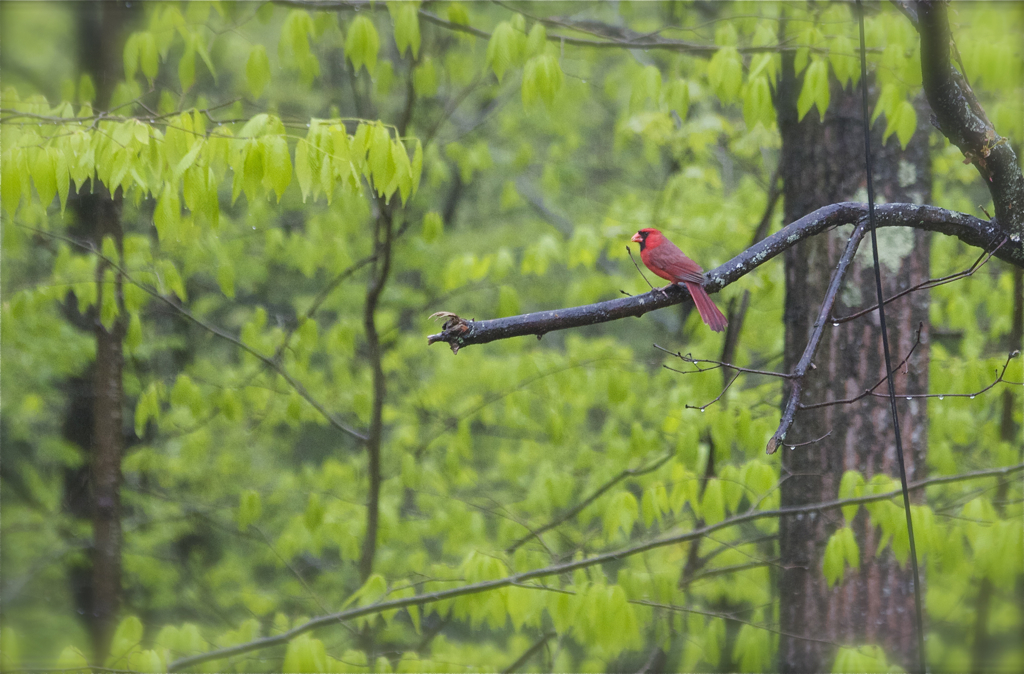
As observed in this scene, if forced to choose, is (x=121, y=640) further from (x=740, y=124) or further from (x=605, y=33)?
(x=740, y=124)

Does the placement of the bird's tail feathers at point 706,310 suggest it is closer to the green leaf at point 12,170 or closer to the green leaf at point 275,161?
the green leaf at point 275,161

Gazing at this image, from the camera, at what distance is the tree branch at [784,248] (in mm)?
1800

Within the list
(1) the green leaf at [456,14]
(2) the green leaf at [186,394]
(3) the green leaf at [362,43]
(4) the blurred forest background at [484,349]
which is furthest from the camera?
(2) the green leaf at [186,394]

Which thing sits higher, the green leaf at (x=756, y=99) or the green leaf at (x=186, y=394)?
the green leaf at (x=756, y=99)

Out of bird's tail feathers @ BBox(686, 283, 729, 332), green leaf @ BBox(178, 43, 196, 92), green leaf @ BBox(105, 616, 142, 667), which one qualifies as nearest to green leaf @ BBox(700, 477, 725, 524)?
bird's tail feathers @ BBox(686, 283, 729, 332)

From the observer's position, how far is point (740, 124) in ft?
17.0

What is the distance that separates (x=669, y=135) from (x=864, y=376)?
2200 millimetres

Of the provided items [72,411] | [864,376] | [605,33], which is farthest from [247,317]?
[864,376]

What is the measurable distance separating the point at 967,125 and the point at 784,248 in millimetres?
542

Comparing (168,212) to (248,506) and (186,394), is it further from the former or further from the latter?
(248,506)

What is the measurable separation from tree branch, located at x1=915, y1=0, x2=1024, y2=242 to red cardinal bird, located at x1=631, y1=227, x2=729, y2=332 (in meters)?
0.74

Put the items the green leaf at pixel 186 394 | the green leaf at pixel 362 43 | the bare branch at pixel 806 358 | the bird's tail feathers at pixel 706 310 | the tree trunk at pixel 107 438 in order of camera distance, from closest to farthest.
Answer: the bare branch at pixel 806 358, the bird's tail feathers at pixel 706 310, the green leaf at pixel 362 43, the green leaf at pixel 186 394, the tree trunk at pixel 107 438

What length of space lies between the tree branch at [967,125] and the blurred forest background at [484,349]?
0.02m

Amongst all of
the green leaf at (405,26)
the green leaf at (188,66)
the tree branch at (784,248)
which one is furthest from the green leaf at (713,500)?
the green leaf at (188,66)
